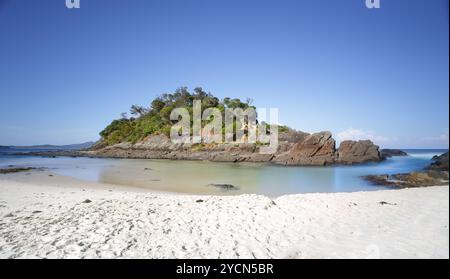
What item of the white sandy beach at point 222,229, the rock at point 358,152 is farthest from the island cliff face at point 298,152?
the white sandy beach at point 222,229

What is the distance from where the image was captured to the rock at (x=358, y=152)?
76.4 ft

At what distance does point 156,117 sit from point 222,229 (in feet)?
146

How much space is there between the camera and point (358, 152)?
959 inches

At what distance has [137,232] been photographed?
4074mm

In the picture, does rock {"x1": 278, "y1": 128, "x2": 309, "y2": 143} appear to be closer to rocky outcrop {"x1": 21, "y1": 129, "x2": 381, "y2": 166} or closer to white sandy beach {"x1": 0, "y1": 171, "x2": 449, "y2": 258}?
rocky outcrop {"x1": 21, "y1": 129, "x2": 381, "y2": 166}

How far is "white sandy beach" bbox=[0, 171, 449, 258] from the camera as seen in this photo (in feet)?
10.7

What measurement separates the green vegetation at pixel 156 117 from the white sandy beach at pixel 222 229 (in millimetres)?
35407

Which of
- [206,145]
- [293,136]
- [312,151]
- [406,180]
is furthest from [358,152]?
[206,145]

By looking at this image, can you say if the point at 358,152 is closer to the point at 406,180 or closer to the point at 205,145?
the point at 406,180

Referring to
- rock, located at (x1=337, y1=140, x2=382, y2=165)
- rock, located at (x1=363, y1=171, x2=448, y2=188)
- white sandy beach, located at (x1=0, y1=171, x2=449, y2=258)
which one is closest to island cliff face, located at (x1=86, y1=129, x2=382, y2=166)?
rock, located at (x1=337, y1=140, x2=382, y2=165)

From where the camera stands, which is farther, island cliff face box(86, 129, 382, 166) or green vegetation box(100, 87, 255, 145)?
green vegetation box(100, 87, 255, 145)

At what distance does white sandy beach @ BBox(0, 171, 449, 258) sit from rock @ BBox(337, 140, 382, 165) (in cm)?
1880
